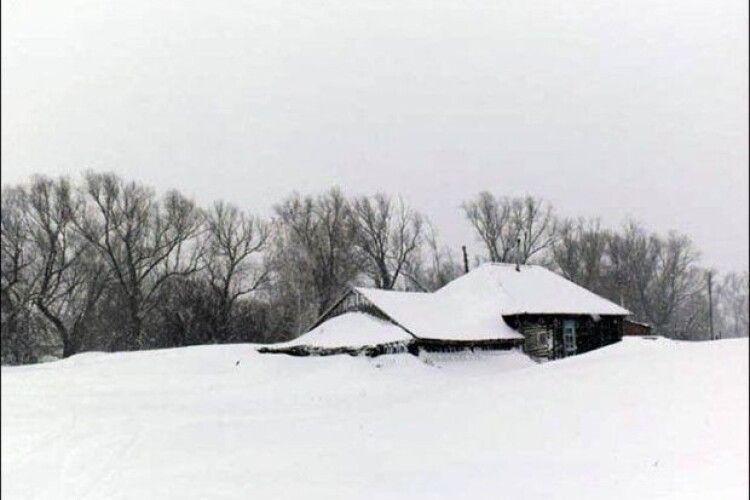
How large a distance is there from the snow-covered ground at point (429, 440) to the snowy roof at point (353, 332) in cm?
982

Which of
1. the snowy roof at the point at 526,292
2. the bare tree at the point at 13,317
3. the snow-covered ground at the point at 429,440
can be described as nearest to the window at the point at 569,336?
the snowy roof at the point at 526,292

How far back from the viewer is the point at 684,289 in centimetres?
7500

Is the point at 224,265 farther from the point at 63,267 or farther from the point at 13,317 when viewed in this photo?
the point at 13,317

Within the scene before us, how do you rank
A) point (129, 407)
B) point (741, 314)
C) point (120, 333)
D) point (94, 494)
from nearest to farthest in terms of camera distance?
point (94, 494) → point (129, 407) → point (120, 333) → point (741, 314)

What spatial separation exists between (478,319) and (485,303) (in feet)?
6.46

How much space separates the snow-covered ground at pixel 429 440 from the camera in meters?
9.55

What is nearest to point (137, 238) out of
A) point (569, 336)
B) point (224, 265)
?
point (224, 265)

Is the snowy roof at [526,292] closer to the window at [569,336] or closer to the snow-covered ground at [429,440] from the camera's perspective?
the window at [569,336]

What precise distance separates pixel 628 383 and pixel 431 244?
5312 cm

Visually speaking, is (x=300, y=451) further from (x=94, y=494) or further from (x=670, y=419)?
(x=670, y=419)

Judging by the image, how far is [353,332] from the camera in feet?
101

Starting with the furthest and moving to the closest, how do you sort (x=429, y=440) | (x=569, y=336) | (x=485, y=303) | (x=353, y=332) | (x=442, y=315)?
(x=485, y=303) < (x=569, y=336) < (x=442, y=315) < (x=353, y=332) < (x=429, y=440)

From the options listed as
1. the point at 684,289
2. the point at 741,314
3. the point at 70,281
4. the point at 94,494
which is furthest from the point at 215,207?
the point at 741,314

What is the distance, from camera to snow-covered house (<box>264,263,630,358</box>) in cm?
2998
